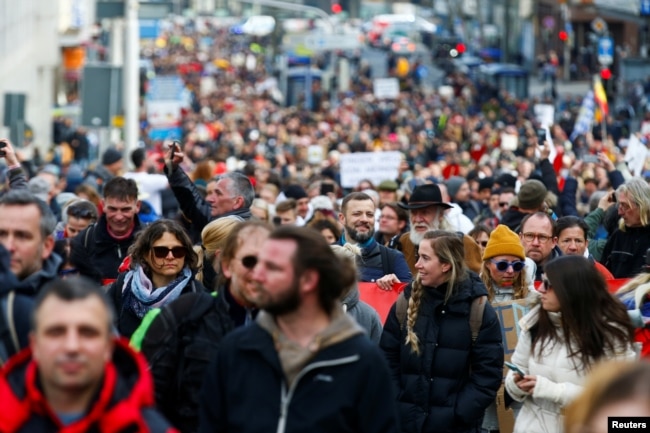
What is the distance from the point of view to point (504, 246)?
8.53 m

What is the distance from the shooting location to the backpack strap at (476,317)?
7.35 meters

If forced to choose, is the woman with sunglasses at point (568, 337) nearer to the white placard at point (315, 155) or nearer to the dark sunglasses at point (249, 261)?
the dark sunglasses at point (249, 261)

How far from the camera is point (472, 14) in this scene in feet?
308

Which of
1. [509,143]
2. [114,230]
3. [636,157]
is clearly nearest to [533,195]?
[114,230]

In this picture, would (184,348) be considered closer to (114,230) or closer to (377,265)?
(114,230)

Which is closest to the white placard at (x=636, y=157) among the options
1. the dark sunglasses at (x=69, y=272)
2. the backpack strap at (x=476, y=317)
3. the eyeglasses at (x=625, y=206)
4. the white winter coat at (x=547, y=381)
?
the eyeglasses at (x=625, y=206)

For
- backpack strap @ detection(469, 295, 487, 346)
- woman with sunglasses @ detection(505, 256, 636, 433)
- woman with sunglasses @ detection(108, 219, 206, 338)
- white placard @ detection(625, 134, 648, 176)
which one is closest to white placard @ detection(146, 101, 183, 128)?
white placard @ detection(625, 134, 648, 176)

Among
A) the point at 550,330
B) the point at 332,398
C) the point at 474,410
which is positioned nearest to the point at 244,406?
the point at 332,398

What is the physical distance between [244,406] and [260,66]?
8371cm

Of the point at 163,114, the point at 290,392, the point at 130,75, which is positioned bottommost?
the point at 290,392

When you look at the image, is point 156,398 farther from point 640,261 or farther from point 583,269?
point 640,261

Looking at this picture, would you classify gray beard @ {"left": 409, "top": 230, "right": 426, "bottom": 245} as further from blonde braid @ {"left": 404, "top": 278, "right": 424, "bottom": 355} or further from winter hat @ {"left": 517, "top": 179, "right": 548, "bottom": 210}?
blonde braid @ {"left": 404, "top": 278, "right": 424, "bottom": 355}

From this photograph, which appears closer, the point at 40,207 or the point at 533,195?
the point at 40,207

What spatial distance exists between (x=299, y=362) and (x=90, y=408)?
33.8 inches
